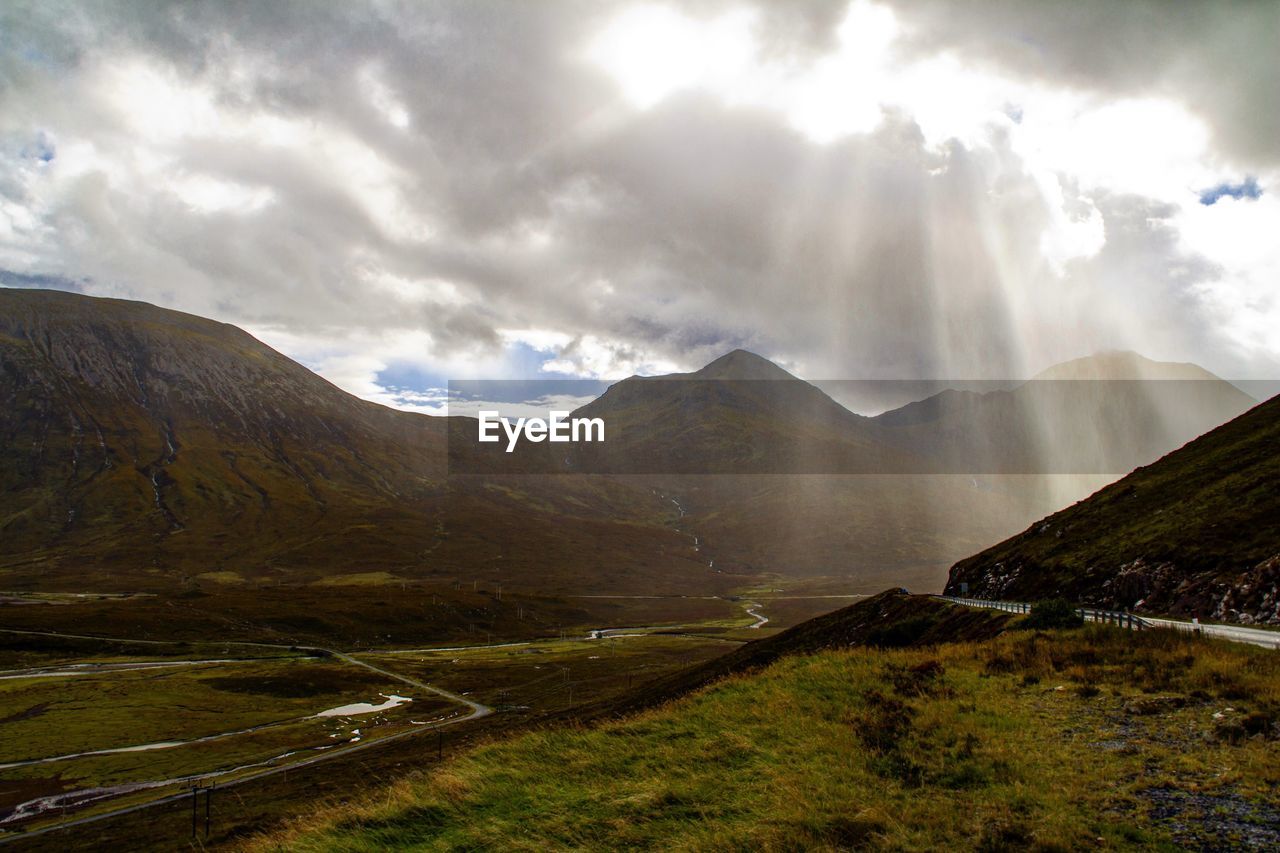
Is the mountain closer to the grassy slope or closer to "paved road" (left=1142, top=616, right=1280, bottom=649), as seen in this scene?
"paved road" (left=1142, top=616, right=1280, bottom=649)

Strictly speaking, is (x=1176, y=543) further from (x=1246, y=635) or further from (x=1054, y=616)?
(x=1054, y=616)

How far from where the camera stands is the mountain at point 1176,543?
35750 millimetres

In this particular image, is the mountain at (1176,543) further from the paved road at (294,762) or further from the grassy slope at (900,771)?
the paved road at (294,762)

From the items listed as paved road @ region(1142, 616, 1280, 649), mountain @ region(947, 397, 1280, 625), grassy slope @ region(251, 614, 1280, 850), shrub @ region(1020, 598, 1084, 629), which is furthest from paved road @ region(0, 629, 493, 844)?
paved road @ region(1142, 616, 1280, 649)

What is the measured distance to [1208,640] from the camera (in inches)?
819

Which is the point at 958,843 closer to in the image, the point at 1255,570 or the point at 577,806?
the point at 577,806

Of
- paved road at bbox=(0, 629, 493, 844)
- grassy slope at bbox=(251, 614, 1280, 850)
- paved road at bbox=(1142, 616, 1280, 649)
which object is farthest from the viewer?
paved road at bbox=(0, 629, 493, 844)

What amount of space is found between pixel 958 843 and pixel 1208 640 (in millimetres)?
15702

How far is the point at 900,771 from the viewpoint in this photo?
1477cm

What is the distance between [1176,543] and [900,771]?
4170cm

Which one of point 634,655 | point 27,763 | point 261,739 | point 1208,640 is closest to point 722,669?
point 1208,640

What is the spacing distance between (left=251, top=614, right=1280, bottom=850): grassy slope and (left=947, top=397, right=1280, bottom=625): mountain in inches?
764

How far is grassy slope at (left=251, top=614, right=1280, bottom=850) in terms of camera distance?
11.7 metres

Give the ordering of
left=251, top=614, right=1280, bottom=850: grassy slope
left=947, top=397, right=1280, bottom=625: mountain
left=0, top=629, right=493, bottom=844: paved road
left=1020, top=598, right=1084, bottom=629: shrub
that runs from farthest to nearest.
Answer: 1. left=0, top=629, right=493, bottom=844: paved road
2. left=947, top=397, right=1280, bottom=625: mountain
3. left=1020, top=598, right=1084, bottom=629: shrub
4. left=251, top=614, right=1280, bottom=850: grassy slope
